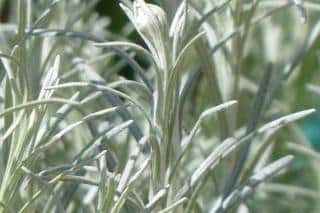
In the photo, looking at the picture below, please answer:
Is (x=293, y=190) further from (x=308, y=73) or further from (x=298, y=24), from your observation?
(x=298, y=24)

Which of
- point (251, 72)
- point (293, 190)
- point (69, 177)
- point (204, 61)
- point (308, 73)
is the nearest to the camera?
point (69, 177)

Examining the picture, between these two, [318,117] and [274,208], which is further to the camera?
[318,117]

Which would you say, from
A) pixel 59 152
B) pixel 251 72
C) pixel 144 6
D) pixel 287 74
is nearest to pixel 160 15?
pixel 144 6

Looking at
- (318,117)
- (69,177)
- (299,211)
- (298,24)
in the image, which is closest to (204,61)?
(69,177)

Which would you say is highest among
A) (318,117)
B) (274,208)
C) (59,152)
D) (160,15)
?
(160,15)

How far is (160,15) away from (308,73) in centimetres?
69

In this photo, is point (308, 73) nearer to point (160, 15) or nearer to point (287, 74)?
point (287, 74)

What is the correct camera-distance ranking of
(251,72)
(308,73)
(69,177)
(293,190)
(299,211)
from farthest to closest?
(251,72) < (308,73) < (299,211) < (293,190) < (69,177)

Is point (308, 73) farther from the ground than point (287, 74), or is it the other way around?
point (287, 74)

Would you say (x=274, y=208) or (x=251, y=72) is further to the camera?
(x=251, y=72)

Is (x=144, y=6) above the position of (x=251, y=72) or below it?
above

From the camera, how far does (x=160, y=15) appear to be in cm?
54

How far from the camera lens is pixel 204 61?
0.70 m

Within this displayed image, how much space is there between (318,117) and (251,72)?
0.17 metres
